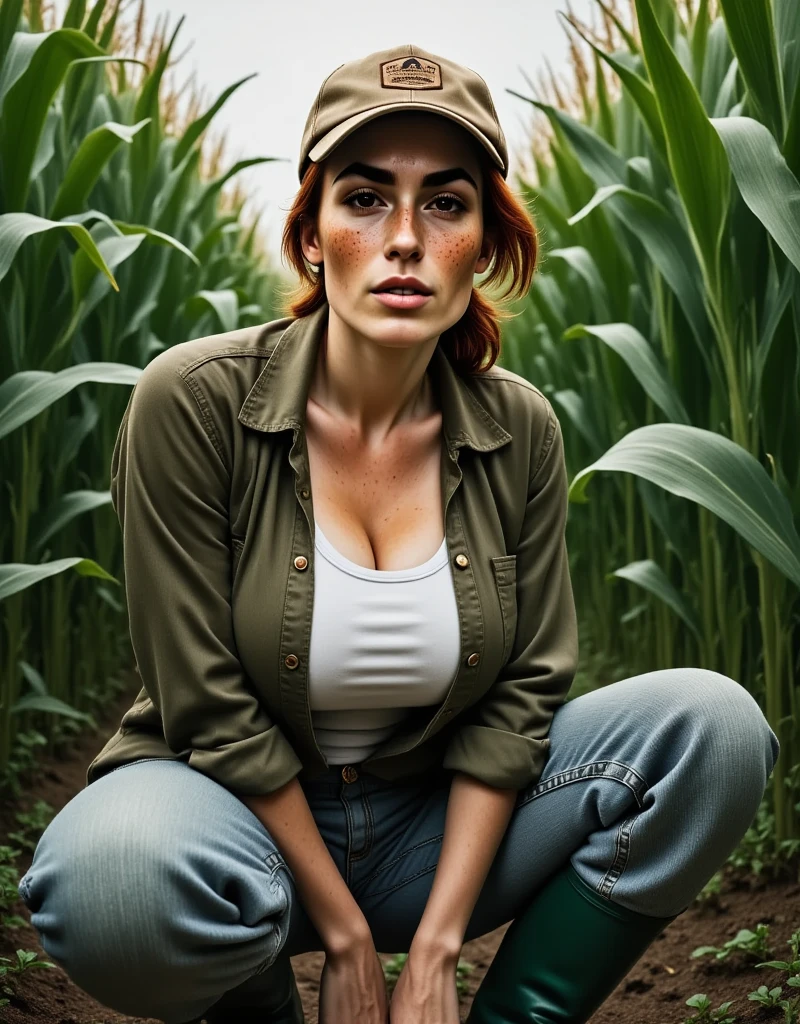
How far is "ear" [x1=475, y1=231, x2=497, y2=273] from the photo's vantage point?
1.17m

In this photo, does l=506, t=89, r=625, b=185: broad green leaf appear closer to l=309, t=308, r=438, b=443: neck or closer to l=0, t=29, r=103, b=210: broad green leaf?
l=0, t=29, r=103, b=210: broad green leaf

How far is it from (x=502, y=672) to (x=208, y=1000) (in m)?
0.41

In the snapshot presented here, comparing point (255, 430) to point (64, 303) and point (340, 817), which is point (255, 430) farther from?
point (64, 303)

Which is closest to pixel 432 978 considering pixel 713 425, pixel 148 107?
pixel 713 425

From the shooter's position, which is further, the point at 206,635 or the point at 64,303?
the point at 64,303

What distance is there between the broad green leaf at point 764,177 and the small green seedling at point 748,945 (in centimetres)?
77

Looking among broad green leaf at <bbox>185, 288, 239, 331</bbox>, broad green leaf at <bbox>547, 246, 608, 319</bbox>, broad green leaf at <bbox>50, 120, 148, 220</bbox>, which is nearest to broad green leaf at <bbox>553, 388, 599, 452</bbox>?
broad green leaf at <bbox>547, 246, 608, 319</bbox>

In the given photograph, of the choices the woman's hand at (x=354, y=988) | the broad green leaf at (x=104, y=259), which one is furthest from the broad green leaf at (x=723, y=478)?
the broad green leaf at (x=104, y=259)

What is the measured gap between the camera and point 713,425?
178 centimetres

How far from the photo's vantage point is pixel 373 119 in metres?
1.06

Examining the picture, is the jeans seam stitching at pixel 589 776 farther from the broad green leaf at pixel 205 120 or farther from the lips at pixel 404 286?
the broad green leaf at pixel 205 120

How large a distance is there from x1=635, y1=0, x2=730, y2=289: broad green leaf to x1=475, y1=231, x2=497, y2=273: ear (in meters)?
0.44

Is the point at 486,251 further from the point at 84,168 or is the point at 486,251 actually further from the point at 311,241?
the point at 84,168

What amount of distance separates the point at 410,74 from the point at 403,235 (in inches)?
5.9
